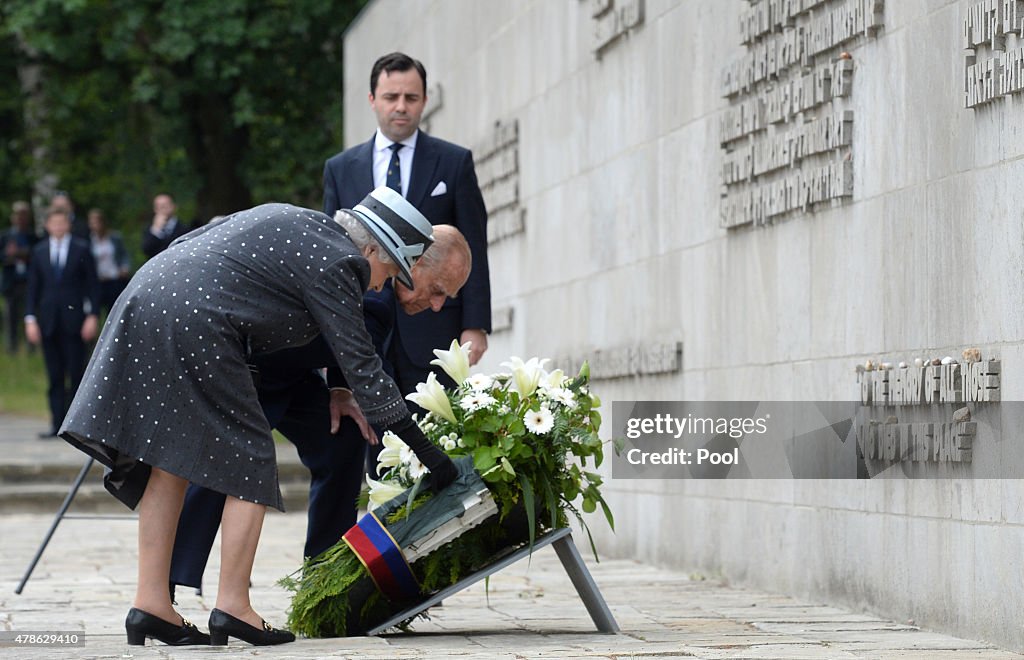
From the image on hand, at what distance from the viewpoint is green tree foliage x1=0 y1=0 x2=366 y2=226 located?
21047 millimetres

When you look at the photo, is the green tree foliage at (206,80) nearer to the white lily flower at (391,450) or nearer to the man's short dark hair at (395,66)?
the man's short dark hair at (395,66)

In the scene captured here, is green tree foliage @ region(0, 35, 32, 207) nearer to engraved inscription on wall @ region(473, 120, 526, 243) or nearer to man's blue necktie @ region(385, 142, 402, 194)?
engraved inscription on wall @ region(473, 120, 526, 243)

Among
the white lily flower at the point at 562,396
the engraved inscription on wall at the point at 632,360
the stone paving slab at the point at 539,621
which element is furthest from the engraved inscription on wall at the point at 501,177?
the white lily flower at the point at 562,396

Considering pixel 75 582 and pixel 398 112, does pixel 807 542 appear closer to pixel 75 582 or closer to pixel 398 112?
pixel 398 112

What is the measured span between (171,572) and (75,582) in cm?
236

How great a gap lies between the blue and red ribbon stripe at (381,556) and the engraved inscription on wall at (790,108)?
207 cm

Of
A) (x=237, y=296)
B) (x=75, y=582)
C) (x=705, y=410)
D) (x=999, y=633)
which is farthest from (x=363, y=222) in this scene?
(x=75, y=582)

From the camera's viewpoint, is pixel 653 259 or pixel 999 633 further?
pixel 653 259

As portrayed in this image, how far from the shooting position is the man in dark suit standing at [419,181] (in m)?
6.64

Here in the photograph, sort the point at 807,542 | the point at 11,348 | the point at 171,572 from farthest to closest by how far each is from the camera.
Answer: the point at 11,348, the point at 807,542, the point at 171,572

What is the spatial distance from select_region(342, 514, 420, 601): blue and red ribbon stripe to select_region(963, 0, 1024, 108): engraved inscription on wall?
2.18 m

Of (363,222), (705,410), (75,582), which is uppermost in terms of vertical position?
(363,222)

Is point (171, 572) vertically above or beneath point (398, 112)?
beneath

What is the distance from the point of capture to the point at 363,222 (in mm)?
5301
